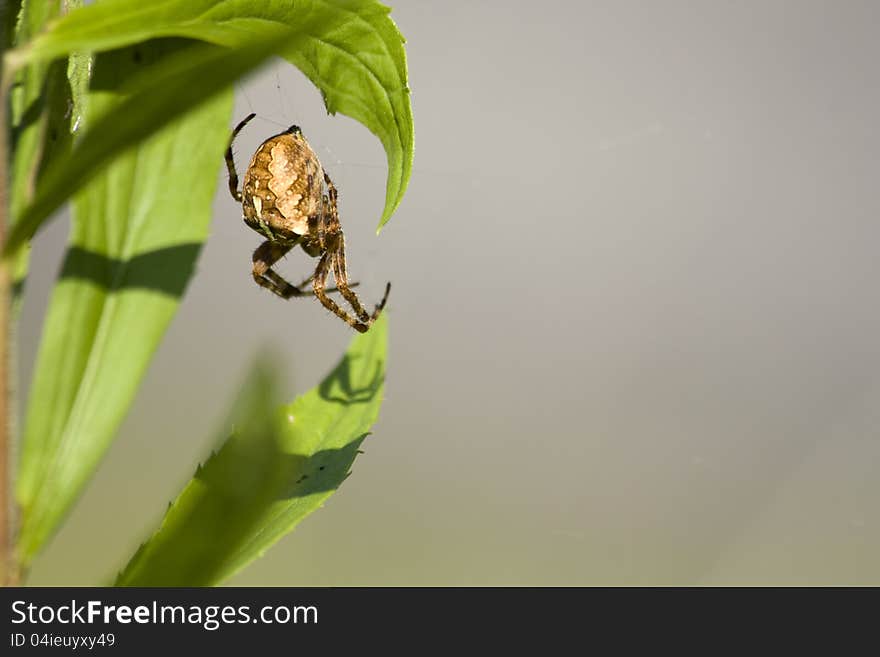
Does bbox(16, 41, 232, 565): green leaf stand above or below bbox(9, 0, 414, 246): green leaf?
below

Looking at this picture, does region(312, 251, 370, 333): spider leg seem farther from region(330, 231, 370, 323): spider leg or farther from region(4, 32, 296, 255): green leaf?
region(4, 32, 296, 255): green leaf

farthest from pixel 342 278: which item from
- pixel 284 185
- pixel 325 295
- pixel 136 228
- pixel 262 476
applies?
pixel 262 476

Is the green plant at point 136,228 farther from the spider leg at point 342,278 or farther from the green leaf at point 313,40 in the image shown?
the spider leg at point 342,278

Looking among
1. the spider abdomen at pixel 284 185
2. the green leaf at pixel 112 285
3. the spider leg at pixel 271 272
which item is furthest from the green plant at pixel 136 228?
the spider leg at pixel 271 272

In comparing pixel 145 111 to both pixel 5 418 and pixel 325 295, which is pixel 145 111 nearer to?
pixel 5 418

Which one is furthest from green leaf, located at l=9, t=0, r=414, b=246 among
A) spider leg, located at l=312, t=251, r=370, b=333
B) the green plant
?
spider leg, located at l=312, t=251, r=370, b=333
